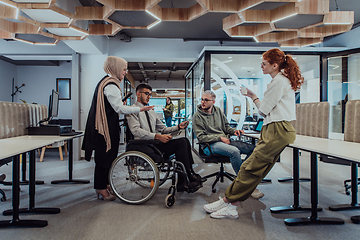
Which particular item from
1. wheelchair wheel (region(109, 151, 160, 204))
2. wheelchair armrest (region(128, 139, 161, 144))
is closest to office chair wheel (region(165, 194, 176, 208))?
wheelchair wheel (region(109, 151, 160, 204))

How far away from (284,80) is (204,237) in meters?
1.41

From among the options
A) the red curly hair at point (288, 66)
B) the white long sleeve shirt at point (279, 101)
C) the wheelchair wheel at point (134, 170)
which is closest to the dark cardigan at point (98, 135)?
the wheelchair wheel at point (134, 170)

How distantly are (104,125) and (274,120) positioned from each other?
1640 millimetres

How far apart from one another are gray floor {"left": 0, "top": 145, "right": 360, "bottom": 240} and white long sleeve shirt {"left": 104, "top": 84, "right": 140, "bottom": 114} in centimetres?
101

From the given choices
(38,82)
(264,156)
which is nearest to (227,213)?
(264,156)

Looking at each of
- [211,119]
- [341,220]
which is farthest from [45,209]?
[341,220]

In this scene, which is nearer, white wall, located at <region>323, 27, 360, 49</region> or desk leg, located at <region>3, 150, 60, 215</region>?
desk leg, located at <region>3, 150, 60, 215</region>

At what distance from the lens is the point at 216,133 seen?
2.95 meters

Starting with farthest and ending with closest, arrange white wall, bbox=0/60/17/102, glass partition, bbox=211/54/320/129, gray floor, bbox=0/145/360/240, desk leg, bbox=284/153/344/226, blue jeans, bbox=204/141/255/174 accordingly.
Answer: white wall, bbox=0/60/17/102
glass partition, bbox=211/54/320/129
blue jeans, bbox=204/141/255/174
desk leg, bbox=284/153/344/226
gray floor, bbox=0/145/360/240

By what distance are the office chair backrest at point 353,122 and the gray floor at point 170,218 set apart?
2.45ft

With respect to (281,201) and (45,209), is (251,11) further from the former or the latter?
(45,209)

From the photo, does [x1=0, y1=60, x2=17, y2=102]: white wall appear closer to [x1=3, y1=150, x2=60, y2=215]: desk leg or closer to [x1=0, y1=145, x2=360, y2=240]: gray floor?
[x1=0, y1=145, x2=360, y2=240]: gray floor

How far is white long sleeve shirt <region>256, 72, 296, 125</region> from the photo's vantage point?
183 cm

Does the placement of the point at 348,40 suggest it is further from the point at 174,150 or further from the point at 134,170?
the point at 134,170
